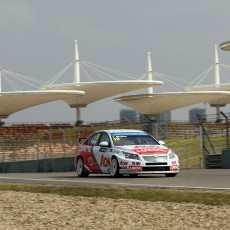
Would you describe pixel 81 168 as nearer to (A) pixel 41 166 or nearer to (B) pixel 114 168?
(B) pixel 114 168

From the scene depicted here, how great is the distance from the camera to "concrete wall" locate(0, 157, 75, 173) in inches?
1234

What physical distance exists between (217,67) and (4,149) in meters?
98.7

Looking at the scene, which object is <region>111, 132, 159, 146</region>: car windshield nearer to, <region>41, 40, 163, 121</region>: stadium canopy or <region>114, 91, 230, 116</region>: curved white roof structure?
<region>41, 40, 163, 121</region>: stadium canopy

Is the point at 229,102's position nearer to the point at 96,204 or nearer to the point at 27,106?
the point at 27,106

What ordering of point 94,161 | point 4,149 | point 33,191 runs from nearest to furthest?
1. point 33,191
2. point 94,161
3. point 4,149

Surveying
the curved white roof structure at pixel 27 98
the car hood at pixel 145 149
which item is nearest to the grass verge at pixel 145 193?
the car hood at pixel 145 149

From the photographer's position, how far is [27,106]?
307 ft

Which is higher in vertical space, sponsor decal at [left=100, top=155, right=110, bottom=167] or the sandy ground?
sponsor decal at [left=100, top=155, right=110, bottom=167]

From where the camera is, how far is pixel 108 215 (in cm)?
1170

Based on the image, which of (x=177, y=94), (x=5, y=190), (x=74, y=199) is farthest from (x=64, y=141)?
(x=177, y=94)

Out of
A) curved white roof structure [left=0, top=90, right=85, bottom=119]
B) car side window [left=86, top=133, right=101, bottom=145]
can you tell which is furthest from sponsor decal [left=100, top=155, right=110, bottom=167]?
curved white roof structure [left=0, top=90, right=85, bottom=119]

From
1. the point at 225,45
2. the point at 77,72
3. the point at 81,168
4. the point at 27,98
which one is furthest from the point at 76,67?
the point at 81,168

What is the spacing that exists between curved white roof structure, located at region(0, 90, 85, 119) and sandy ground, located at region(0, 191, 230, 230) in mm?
70266

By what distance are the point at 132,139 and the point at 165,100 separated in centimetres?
8634
